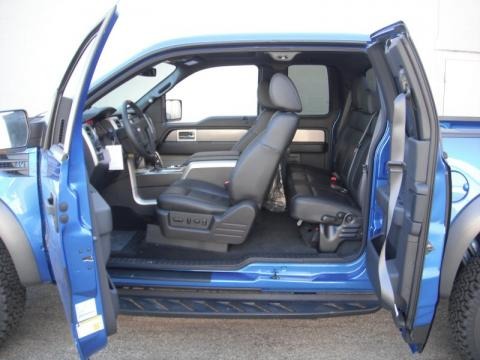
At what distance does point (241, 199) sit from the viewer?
8.59 feet

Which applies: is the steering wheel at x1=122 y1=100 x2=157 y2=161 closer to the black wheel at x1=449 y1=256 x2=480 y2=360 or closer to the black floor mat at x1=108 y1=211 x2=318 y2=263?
the black floor mat at x1=108 y1=211 x2=318 y2=263

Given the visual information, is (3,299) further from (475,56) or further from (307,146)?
(475,56)

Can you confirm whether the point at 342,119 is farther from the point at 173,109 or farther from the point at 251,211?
the point at 251,211

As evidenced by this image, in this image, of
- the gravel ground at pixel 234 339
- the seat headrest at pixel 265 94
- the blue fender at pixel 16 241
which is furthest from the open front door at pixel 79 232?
the seat headrest at pixel 265 94

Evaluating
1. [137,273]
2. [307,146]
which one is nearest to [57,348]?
[137,273]

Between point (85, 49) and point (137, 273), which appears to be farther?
point (137, 273)

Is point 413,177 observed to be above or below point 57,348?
above

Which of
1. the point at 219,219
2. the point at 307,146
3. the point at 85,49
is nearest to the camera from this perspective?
the point at 85,49

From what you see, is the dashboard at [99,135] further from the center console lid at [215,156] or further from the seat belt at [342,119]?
the seat belt at [342,119]

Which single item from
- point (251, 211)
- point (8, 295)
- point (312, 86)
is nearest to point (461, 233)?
point (251, 211)

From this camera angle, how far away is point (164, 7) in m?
6.04

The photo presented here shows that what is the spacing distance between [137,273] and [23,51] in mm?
5217

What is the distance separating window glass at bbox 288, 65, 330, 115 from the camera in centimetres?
400

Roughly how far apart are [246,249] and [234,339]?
52 cm
